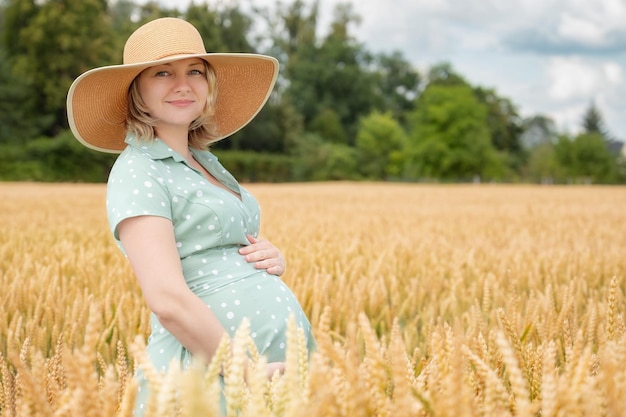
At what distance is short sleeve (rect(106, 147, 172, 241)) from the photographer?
1.41 meters

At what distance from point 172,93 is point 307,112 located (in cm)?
5095

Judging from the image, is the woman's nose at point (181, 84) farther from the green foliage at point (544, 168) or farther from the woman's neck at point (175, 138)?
the green foliage at point (544, 168)

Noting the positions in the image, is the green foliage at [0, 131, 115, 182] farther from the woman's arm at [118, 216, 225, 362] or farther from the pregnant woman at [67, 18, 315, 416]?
the woman's arm at [118, 216, 225, 362]

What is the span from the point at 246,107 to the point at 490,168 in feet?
142

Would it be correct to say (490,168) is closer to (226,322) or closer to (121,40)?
(121,40)

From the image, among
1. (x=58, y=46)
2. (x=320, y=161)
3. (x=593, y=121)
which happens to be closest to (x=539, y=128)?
(x=593, y=121)

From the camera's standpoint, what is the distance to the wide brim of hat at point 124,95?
169 centimetres

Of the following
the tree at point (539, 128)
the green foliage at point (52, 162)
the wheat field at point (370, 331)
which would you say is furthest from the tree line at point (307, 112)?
the wheat field at point (370, 331)

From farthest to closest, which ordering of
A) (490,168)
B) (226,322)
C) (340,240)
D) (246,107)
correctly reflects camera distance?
(490,168), (340,240), (246,107), (226,322)

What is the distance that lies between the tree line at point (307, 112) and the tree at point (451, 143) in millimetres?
95

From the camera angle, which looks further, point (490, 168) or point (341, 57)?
point (341, 57)

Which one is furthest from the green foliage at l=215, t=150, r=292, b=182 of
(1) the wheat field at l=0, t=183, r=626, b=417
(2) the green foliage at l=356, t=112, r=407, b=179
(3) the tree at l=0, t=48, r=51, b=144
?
(1) the wheat field at l=0, t=183, r=626, b=417

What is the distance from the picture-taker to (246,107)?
2.24m

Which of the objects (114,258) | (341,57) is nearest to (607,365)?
(114,258)
